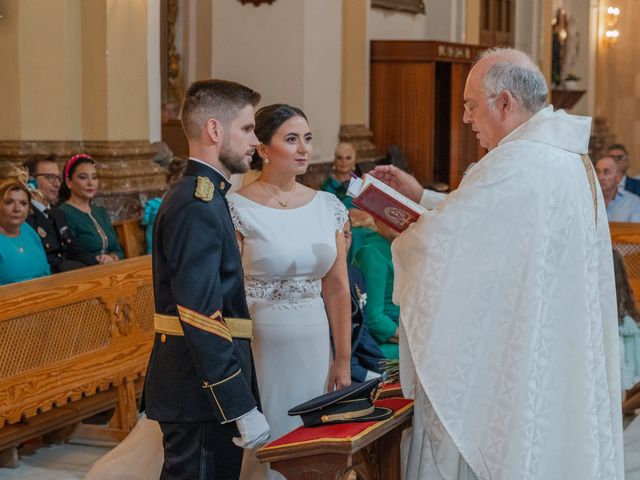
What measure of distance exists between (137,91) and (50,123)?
80 centimetres

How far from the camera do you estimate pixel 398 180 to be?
4.26 m

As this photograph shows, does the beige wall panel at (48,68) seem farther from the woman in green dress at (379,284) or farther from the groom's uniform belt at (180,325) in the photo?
the groom's uniform belt at (180,325)

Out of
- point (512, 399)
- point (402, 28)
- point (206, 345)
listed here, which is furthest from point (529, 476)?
point (402, 28)

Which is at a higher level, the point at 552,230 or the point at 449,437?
the point at 552,230

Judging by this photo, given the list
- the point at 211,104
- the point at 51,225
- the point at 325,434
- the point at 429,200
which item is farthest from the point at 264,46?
the point at 325,434

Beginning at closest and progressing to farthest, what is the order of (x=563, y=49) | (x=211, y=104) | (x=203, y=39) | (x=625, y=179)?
(x=211, y=104) → (x=625, y=179) → (x=203, y=39) → (x=563, y=49)

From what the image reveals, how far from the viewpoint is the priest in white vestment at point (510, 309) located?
3.63 metres

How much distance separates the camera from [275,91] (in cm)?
1146

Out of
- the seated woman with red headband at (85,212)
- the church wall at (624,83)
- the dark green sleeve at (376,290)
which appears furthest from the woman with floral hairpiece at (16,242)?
the church wall at (624,83)

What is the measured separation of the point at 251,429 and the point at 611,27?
19.0 meters

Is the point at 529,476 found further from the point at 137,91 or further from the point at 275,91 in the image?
the point at 275,91

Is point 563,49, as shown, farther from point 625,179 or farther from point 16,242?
point 16,242

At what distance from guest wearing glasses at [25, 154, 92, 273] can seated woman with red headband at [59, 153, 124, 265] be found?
0.07m

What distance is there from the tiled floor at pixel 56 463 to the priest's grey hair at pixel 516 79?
10.0ft
